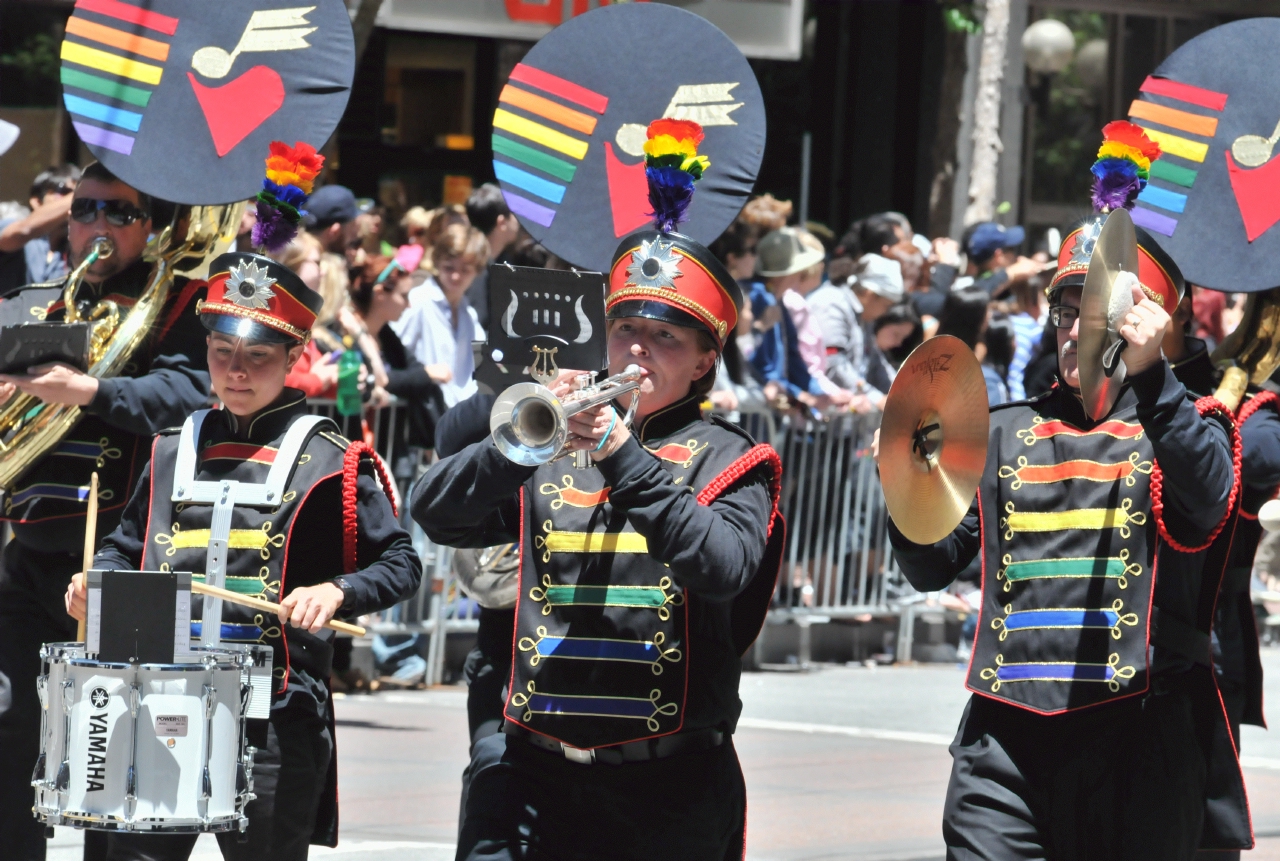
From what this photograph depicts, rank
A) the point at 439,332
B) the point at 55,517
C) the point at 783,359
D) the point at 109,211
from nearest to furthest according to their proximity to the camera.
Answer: the point at 55,517
the point at 109,211
the point at 439,332
the point at 783,359

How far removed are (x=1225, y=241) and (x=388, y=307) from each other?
492cm

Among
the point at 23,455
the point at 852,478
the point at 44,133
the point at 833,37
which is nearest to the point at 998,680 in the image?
the point at 23,455

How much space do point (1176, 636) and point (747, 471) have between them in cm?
101

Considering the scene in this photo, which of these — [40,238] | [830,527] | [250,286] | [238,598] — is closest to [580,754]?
[238,598]

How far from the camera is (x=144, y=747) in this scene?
433 cm

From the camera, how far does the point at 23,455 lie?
562 centimetres

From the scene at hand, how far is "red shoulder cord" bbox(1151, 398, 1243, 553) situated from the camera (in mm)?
4328

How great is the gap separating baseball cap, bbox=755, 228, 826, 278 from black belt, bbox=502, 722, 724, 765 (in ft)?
24.4

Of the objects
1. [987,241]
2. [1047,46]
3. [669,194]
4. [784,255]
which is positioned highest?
[1047,46]

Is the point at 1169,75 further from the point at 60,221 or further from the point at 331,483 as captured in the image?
the point at 60,221

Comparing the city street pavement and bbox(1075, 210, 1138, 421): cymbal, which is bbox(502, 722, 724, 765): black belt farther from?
the city street pavement

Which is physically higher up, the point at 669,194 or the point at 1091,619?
the point at 669,194

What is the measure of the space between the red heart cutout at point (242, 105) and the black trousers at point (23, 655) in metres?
1.21

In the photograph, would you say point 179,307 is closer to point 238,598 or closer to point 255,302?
point 255,302
